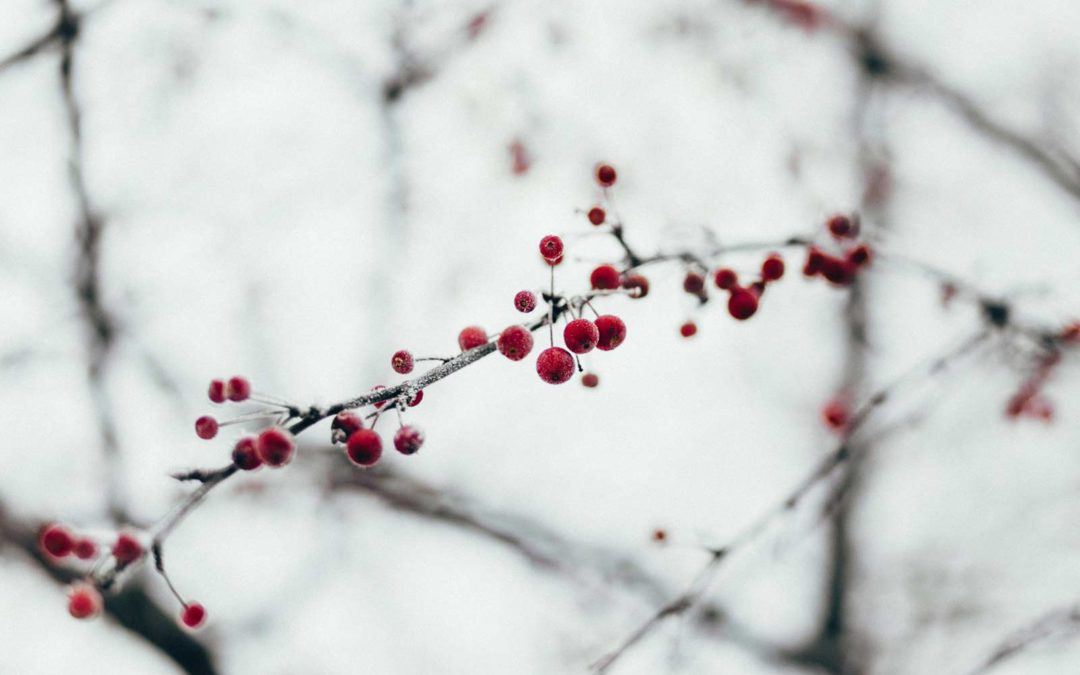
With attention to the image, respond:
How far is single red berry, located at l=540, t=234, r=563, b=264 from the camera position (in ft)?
7.33

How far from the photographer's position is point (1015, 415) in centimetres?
399

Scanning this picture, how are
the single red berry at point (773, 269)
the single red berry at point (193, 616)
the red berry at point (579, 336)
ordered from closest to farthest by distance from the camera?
the red berry at point (579, 336)
the single red berry at point (193, 616)
the single red berry at point (773, 269)

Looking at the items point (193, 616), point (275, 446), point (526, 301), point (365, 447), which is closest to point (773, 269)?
point (526, 301)

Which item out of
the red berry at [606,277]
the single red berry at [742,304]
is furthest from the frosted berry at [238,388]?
the single red berry at [742,304]

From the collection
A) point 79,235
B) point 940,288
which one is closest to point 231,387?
point 940,288

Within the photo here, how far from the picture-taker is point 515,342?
6.55 feet

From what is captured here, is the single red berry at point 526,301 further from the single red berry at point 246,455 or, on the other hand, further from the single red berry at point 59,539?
the single red berry at point 59,539

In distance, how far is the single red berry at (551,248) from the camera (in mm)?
2233

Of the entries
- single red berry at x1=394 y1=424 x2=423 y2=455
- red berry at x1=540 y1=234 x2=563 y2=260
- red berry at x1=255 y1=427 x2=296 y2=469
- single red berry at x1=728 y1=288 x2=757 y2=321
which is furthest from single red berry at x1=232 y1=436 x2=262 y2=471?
single red berry at x1=728 y1=288 x2=757 y2=321

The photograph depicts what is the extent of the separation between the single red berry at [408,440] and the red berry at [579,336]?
0.57 metres

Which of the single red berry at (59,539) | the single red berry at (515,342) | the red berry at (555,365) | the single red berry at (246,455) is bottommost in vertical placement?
the single red berry at (59,539)

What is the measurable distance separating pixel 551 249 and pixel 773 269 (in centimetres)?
115

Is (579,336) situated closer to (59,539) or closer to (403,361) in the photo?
(403,361)

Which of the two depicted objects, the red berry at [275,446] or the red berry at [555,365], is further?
the red berry at [555,365]
